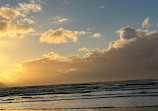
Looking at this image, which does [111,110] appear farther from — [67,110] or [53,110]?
[53,110]

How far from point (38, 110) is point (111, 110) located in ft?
25.1

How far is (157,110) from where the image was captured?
16641mm

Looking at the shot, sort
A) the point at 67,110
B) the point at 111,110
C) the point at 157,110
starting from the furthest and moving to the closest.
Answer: the point at 67,110
the point at 111,110
the point at 157,110

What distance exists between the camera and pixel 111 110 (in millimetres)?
18453

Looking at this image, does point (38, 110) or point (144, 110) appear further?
point (38, 110)

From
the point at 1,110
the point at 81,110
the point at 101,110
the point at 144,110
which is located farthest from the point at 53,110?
the point at 144,110

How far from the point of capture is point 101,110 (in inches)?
739

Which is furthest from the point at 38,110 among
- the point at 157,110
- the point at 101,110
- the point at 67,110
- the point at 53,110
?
the point at 157,110

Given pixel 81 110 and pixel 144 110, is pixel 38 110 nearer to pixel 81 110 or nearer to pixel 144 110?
pixel 81 110

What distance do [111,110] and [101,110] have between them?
93cm

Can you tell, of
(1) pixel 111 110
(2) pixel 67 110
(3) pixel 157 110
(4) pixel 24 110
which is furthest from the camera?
(4) pixel 24 110

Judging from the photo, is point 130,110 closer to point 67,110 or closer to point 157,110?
point 157,110

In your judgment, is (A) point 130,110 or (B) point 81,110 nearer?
(A) point 130,110

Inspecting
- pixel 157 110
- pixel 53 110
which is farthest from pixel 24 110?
pixel 157 110
